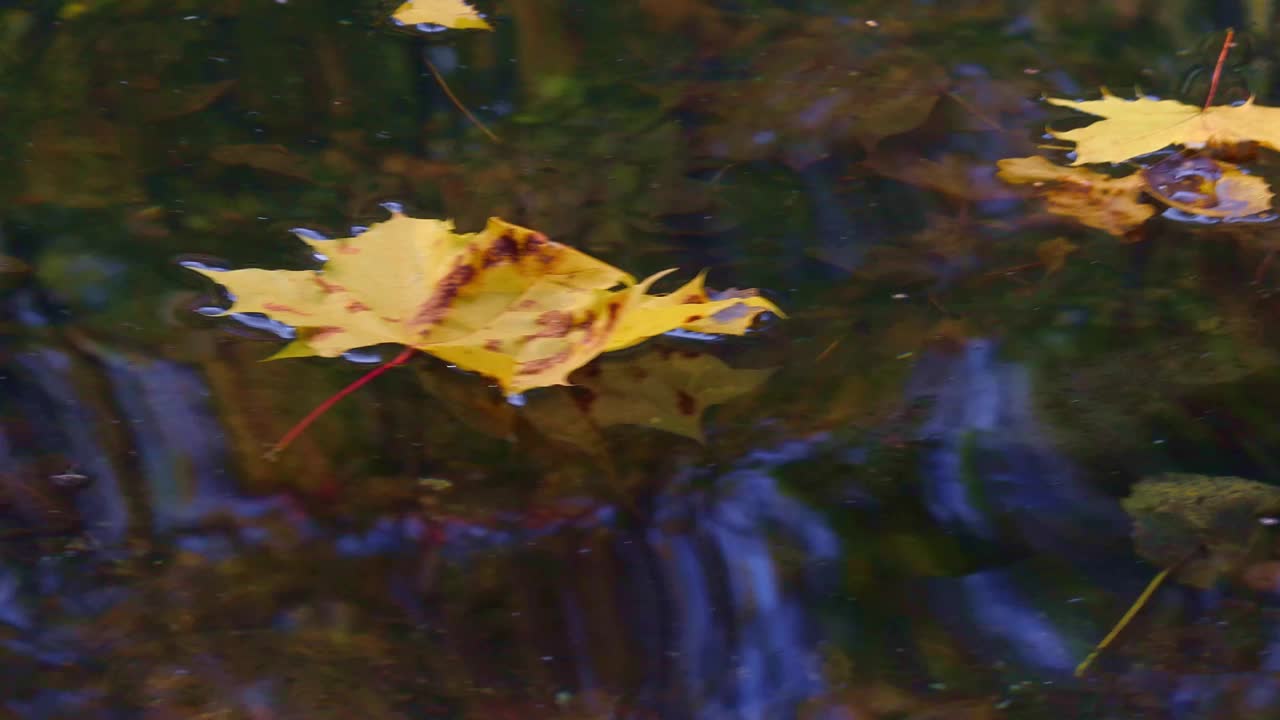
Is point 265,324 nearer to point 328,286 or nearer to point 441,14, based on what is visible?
point 328,286

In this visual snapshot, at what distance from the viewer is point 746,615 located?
Answer: 0.71 m

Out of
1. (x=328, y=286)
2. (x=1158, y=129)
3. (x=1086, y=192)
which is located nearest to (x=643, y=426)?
(x=328, y=286)

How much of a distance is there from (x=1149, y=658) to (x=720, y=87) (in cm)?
84

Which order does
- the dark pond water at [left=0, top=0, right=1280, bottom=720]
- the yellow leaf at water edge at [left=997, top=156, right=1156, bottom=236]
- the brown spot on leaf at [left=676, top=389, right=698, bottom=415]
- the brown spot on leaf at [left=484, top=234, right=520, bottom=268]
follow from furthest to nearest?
the yellow leaf at water edge at [left=997, top=156, right=1156, bottom=236] → the brown spot on leaf at [left=484, top=234, right=520, bottom=268] → the brown spot on leaf at [left=676, top=389, right=698, bottom=415] → the dark pond water at [left=0, top=0, right=1280, bottom=720]

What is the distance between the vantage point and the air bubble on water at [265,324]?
3.00ft

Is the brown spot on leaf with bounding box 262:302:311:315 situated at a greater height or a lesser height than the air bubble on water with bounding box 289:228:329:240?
lesser

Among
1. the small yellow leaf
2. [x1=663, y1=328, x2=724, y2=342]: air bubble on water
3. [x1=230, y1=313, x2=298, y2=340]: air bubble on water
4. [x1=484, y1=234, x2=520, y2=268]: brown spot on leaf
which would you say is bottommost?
[x1=230, y1=313, x2=298, y2=340]: air bubble on water

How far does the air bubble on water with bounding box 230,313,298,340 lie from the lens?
3.00ft

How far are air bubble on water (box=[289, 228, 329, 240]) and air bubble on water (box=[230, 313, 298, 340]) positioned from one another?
0.39ft

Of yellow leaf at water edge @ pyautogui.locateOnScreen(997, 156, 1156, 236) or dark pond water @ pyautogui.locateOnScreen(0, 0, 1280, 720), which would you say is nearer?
dark pond water @ pyautogui.locateOnScreen(0, 0, 1280, 720)

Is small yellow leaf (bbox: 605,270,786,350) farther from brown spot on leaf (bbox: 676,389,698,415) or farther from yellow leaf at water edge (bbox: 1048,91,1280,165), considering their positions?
yellow leaf at water edge (bbox: 1048,91,1280,165)

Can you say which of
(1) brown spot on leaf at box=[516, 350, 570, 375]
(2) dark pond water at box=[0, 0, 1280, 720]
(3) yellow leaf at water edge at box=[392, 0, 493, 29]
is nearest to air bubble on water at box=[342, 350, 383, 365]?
(2) dark pond water at box=[0, 0, 1280, 720]

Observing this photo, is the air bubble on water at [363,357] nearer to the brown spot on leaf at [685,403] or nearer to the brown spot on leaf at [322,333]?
the brown spot on leaf at [322,333]

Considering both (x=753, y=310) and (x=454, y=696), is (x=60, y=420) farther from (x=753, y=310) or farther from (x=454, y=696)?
(x=753, y=310)
